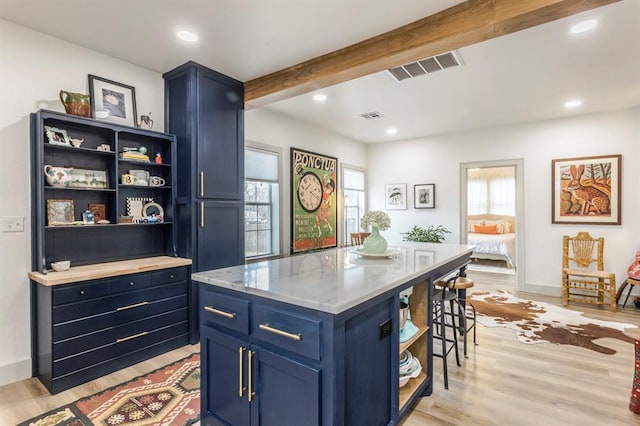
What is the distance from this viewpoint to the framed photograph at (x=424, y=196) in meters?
6.24

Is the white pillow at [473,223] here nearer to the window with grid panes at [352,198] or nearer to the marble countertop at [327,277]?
the window with grid panes at [352,198]

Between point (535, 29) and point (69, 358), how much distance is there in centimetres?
439

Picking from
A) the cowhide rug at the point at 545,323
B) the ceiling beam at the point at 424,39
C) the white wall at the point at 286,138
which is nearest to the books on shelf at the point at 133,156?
the ceiling beam at the point at 424,39

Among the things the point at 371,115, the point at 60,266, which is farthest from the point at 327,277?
the point at 371,115

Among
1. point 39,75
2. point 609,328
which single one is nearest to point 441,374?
Answer: point 609,328

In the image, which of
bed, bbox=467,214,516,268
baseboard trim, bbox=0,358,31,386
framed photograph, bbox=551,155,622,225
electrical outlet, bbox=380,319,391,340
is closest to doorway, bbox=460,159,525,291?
bed, bbox=467,214,516,268

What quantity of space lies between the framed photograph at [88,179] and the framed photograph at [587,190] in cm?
601

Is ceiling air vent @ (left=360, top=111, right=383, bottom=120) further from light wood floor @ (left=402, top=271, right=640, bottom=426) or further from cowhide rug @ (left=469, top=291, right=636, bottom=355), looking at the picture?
light wood floor @ (left=402, top=271, right=640, bottom=426)

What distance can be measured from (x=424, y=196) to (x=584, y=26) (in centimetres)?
398

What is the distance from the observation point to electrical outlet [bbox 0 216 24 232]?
2480mm

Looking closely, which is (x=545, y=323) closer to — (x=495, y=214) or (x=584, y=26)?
(x=584, y=26)

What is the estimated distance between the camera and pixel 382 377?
1.74 meters

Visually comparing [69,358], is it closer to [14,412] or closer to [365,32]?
[14,412]

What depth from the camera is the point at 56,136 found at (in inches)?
102
